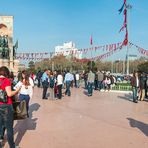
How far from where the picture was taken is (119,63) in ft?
361

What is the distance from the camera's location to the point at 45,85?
18.1 meters

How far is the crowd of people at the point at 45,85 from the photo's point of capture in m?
6.70

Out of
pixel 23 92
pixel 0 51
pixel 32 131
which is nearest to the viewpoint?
pixel 32 131

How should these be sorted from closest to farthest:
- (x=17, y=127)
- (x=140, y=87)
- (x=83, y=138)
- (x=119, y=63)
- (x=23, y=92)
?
1. (x=83, y=138)
2. (x=17, y=127)
3. (x=23, y=92)
4. (x=140, y=87)
5. (x=119, y=63)

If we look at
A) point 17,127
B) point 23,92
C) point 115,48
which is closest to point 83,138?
point 17,127

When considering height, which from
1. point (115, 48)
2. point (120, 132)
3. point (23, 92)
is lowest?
point (120, 132)

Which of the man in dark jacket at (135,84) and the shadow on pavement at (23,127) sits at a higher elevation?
the man in dark jacket at (135,84)

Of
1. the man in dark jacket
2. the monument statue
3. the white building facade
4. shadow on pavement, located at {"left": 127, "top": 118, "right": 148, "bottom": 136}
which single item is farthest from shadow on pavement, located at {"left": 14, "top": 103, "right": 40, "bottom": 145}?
the monument statue

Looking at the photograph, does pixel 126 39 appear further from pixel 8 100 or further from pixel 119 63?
pixel 119 63

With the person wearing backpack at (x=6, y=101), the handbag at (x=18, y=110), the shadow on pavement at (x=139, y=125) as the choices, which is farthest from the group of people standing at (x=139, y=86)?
the person wearing backpack at (x=6, y=101)

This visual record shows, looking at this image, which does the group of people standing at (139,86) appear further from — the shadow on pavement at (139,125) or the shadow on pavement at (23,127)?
the shadow on pavement at (23,127)

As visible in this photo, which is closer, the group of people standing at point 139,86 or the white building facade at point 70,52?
the group of people standing at point 139,86

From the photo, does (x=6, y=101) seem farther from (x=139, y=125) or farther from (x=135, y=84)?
(x=135, y=84)

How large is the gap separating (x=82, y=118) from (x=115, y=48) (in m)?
25.2
